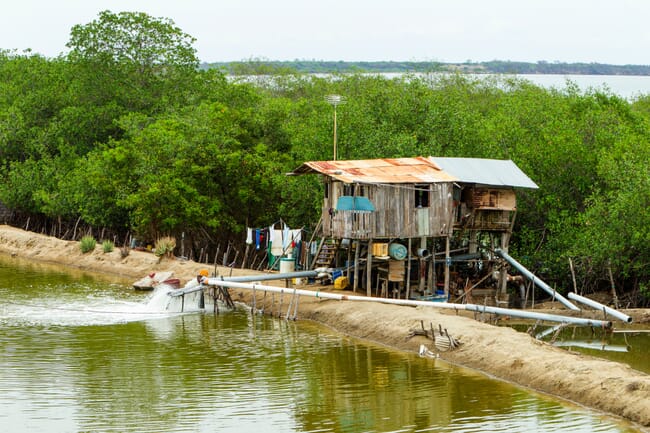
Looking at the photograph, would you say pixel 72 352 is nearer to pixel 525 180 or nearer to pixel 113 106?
pixel 525 180

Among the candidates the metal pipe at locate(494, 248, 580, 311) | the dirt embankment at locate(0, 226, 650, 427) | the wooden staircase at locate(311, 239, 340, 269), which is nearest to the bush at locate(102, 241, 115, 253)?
the dirt embankment at locate(0, 226, 650, 427)

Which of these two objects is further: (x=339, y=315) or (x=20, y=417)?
(x=339, y=315)

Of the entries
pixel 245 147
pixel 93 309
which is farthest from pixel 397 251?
pixel 245 147

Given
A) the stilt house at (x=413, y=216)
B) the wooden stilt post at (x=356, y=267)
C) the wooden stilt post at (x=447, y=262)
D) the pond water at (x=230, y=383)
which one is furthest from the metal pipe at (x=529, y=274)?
the pond water at (x=230, y=383)

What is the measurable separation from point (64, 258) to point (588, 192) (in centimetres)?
2756

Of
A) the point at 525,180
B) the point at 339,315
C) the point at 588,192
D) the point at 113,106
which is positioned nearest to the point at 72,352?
the point at 339,315

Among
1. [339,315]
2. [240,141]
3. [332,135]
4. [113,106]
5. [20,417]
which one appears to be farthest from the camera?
[113,106]

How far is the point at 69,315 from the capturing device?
124 ft

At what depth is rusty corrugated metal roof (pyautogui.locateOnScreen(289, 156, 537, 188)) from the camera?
121 ft

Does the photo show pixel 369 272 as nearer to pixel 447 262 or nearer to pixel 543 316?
pixel 447 262

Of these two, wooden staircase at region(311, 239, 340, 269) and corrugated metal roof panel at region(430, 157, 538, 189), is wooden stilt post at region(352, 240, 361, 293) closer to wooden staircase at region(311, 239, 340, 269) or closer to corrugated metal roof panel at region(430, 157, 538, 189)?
wooden staircase at region(311, 239, 340, 269)

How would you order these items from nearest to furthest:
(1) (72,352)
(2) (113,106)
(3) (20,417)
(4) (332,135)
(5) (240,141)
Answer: (3) (20,417), (1) (72,352), (4) (332,135), (5) (240,141), (2) (113,106)

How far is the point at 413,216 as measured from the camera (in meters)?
36.9

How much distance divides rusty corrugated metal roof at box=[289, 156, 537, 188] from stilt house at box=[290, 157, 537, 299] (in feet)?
0.12
